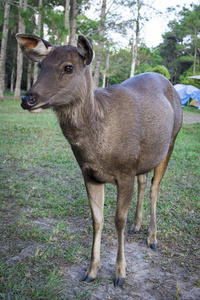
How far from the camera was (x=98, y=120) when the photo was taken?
2.72 metres

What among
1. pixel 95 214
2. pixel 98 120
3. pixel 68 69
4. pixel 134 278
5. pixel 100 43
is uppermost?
pixel 100 43

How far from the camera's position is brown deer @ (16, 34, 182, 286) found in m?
2.42

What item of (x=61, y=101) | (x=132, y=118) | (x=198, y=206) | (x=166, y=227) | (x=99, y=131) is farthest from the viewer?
(x=198, y=206)

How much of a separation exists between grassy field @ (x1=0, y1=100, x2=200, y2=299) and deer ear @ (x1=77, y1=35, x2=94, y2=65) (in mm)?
679

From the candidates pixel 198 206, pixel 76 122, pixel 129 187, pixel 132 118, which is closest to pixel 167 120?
pixel 132 118

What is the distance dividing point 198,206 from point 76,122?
10.4 ft

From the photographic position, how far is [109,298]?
2.60 meters

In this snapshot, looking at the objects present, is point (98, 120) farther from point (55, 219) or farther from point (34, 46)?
point (55, 219)

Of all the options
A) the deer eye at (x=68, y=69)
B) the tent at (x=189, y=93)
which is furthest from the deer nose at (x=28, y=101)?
the tent at (x=189, y=93)

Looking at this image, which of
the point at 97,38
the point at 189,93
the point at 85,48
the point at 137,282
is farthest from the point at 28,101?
the point at 189,93

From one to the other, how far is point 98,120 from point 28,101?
749 mm

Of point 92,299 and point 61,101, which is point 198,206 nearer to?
point 92,299

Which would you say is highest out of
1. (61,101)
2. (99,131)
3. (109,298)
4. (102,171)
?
(61,101)

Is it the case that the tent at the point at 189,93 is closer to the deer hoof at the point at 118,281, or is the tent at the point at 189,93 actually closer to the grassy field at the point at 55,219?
the grassy field at the point at 55,219
